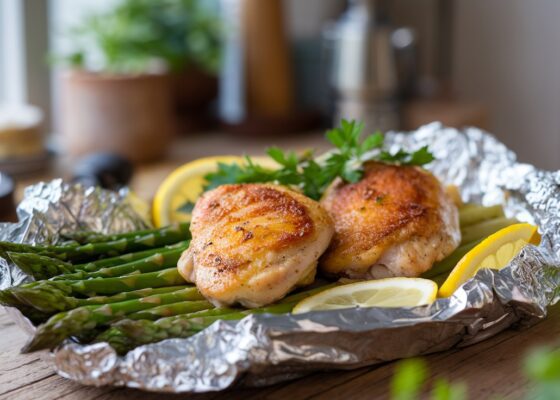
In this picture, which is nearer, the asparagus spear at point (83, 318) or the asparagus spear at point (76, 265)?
the asparagus spear at point (83, 318)

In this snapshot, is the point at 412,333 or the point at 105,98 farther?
the point at 105,98

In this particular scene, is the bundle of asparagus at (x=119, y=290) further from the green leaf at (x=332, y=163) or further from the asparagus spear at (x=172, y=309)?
the green leaf at (x=332, y=163)

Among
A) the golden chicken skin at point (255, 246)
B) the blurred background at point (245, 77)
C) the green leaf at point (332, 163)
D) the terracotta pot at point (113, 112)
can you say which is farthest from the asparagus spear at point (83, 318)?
the terracotta pot at point (113, 112)

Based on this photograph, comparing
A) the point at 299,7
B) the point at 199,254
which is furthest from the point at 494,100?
the point at 199,254

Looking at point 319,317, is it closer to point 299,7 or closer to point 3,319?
point 3,319

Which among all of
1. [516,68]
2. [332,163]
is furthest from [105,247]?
[516,68]
